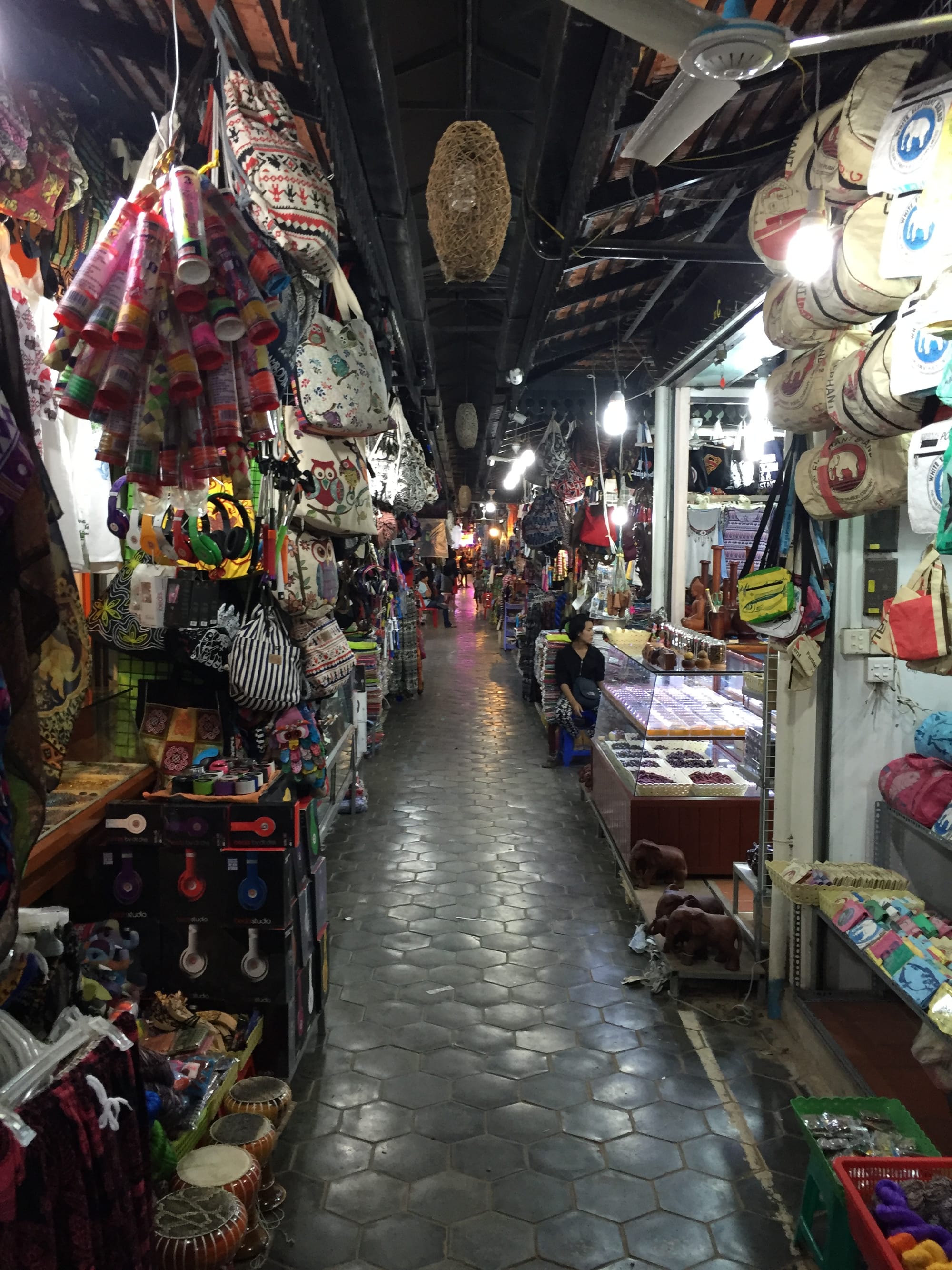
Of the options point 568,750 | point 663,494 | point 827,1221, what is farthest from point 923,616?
point 568,750

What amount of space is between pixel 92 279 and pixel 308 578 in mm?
1948

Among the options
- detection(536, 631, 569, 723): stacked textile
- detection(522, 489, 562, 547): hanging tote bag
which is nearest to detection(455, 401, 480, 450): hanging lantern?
detection(522, 489, 562, 547): hanging tote bag

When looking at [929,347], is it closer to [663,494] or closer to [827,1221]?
[827,1221]

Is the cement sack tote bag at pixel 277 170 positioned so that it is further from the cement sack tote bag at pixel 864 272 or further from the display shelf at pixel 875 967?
the display shelf at pixel 875 967

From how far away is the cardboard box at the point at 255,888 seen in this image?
313 cm

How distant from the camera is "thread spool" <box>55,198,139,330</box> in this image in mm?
1766

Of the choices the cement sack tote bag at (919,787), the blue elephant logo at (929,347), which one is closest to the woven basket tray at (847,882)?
the cement sack tote bag at (919,787)

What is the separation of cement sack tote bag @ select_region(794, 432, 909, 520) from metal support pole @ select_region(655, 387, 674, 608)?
4.77 metres

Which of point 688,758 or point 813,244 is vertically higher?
point 813,244

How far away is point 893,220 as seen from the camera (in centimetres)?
221

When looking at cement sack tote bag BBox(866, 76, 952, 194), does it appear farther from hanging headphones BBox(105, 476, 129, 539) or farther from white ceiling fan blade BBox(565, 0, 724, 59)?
hanging headphones BBox(105, 476, 129, 539)

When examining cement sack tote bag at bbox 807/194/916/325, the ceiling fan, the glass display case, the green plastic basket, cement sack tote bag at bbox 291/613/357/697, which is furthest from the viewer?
the glass display case

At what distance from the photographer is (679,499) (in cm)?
782

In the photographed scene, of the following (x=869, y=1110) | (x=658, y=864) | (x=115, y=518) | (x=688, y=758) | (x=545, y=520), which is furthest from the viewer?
(x=545, y=520)
